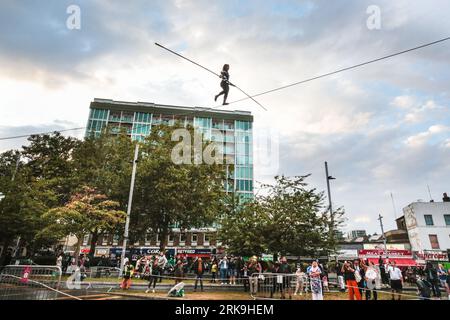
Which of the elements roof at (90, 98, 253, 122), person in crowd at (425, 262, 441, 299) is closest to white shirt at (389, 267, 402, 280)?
person in crowd at (425, 262, 441, 299)

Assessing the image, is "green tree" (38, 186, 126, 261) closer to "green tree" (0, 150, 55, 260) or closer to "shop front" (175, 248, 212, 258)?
"green tree" (0, 150, 55, 260)

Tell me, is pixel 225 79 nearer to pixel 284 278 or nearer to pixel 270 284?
pixel 284 278

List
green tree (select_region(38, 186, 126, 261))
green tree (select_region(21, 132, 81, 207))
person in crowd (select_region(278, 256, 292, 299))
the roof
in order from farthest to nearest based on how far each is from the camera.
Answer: the roof, green tree (select_region(21, 132, 81, 207)), green tree (select_region(38, 186, 126, 261)), person in crowd (select_region(278, 256, 292, 299))

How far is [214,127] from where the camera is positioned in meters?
61.5

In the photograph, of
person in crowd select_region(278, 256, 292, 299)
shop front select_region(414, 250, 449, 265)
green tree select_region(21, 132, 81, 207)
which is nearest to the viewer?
person in crowd select_region(278, 256, 292, 299)

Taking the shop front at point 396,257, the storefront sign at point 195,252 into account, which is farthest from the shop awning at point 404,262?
the storefront sign at point 195,252

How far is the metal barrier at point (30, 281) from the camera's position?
1083 cm

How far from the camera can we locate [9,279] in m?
11.1

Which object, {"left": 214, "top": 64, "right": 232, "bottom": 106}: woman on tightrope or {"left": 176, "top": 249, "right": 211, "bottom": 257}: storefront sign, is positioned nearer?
{"left": 214, "top": 64, "right": 232, "bottom": 106}: woman on tightrope

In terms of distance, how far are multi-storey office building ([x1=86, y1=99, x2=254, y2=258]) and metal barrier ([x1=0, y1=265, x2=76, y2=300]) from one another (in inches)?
1846

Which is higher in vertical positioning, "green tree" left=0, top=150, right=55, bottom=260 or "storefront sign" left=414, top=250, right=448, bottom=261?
"green tree" left=0, top=150, right=55, bottom=260

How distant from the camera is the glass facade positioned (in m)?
58.3

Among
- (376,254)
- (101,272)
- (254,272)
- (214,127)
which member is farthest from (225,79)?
(214,127)

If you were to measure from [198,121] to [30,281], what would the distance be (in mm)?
51403
